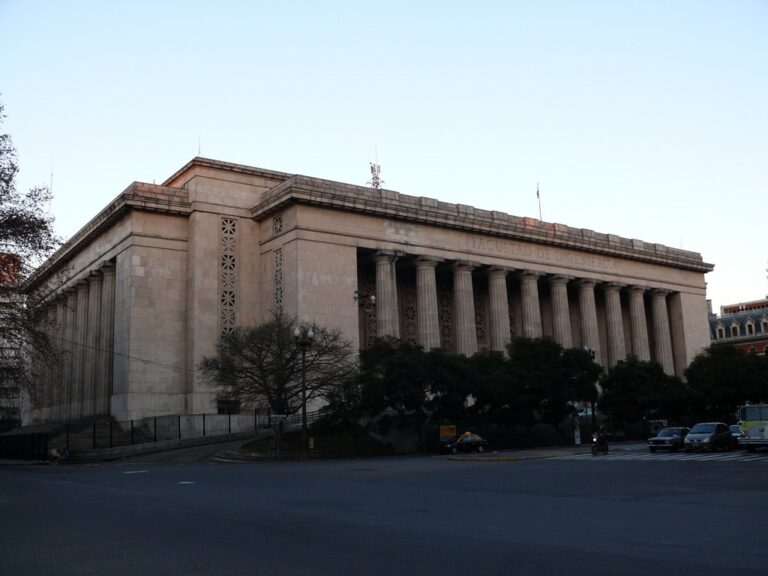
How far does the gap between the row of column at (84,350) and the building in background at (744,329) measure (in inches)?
3104

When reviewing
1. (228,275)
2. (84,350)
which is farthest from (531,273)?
(84,350)

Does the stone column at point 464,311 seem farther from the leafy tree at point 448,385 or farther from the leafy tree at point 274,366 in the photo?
the leafy tree at point 274,366

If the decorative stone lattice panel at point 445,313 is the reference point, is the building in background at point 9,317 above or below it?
below

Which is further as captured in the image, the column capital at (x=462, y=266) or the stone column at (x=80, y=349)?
the stone column at (x=80, y=349)

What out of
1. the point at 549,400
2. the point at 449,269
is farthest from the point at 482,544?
the point at 449,269

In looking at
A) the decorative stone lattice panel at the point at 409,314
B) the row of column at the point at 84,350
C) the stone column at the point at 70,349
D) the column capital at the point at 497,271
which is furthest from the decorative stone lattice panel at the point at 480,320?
the stone column at the point at 70,349

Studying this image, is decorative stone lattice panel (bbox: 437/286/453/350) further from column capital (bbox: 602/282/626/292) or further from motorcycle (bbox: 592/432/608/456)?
motorcycle (bbox: 592/432/608/456)

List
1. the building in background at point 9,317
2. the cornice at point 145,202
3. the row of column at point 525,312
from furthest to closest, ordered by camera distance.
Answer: the row of column at point 525,312, the cornice at point 145,202, the building in background at point 9,317

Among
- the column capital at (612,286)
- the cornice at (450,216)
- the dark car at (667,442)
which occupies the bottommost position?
the dark car at (667,442)

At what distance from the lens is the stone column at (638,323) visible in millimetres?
81188

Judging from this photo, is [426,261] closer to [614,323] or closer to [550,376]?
[550,376]

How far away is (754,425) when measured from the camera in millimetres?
34906

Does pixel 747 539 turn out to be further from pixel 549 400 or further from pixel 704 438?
pixel 549 400

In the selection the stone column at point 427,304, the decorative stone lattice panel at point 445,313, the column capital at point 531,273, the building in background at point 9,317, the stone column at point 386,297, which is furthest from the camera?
the decorative stone lattice panel at point 445,313
